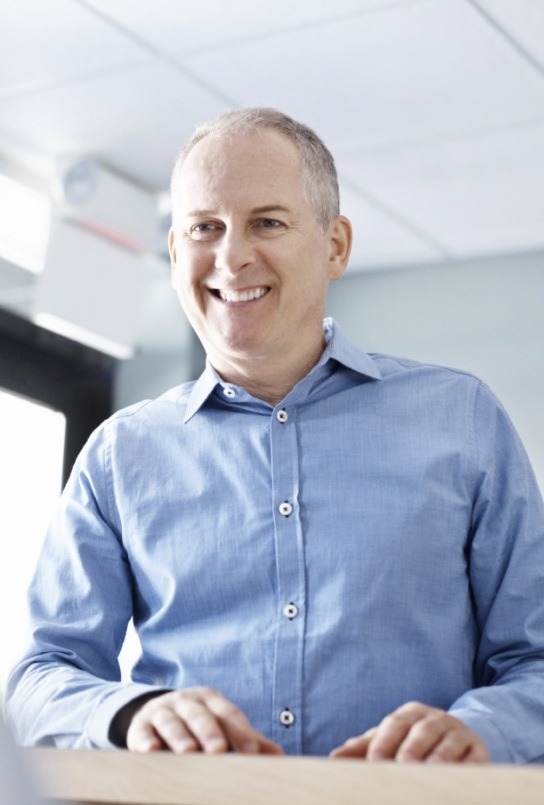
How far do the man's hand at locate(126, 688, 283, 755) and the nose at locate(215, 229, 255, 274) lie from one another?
2.02 ft

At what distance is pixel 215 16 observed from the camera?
2785 millimetres

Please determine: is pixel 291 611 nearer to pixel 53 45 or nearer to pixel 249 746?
pixel 249 746

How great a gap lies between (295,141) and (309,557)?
510mm

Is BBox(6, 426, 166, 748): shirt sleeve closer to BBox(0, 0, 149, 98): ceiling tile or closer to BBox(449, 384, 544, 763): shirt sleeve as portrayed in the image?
BBox(449, 384, 544, 763): shirt sleeve

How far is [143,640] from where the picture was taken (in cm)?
129

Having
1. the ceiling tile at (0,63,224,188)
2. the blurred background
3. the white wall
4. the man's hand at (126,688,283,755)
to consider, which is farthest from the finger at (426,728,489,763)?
the white wall

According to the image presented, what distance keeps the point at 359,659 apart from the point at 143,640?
25 cm

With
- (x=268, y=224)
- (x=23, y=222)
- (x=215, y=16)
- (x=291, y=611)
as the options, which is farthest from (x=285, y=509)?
(x=23, y=222)

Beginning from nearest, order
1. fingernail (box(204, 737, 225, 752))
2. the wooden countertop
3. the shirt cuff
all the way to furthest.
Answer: the wooden countertop, fingernail (box(204, 737, 225, 752)), the shirt cuff

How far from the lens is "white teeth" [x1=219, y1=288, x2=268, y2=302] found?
1.36m

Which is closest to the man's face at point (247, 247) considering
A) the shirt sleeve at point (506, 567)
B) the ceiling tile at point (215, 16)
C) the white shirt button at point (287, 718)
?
the shirt sleeve at point (506, 567)

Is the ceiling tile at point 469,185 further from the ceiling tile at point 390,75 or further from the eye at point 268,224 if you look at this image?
the eye at point 268,224

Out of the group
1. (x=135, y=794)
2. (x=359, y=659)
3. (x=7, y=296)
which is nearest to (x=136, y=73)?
(x=7, y=296)

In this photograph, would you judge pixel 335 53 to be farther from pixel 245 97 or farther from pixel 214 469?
pixel 214 469
